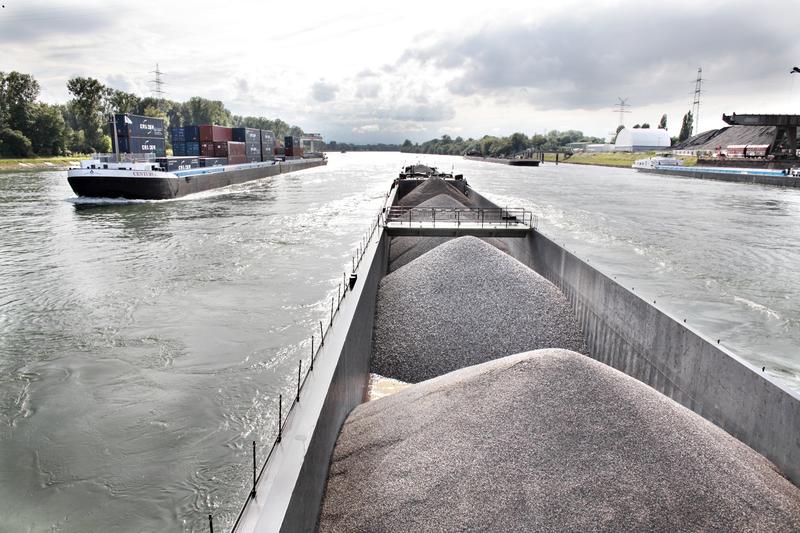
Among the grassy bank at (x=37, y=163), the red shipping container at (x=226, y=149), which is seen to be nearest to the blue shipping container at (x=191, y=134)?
the red shipping container at (x=226, y=149)

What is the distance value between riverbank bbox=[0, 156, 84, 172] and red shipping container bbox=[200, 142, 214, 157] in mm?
34290

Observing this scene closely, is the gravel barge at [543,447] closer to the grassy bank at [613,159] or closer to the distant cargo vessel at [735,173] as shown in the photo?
the distant cargo vessel at [735,173]

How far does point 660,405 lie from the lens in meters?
5.93

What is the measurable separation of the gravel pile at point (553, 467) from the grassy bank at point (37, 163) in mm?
91590

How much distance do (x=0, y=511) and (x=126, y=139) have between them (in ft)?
138

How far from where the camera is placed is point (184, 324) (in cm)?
1417

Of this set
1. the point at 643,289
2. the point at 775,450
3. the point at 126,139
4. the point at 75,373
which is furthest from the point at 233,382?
the point at 126,139

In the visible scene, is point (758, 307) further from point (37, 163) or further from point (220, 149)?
point (37, 163)

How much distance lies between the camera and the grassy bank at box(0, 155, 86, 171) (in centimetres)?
7875

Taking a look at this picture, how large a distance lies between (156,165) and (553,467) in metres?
44.9

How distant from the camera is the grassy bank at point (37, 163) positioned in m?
78.8

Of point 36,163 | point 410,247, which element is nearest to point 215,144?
point 36,163

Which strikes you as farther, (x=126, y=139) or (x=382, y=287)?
(x=126, y=139)

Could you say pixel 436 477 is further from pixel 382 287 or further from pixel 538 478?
pixel 382 287
